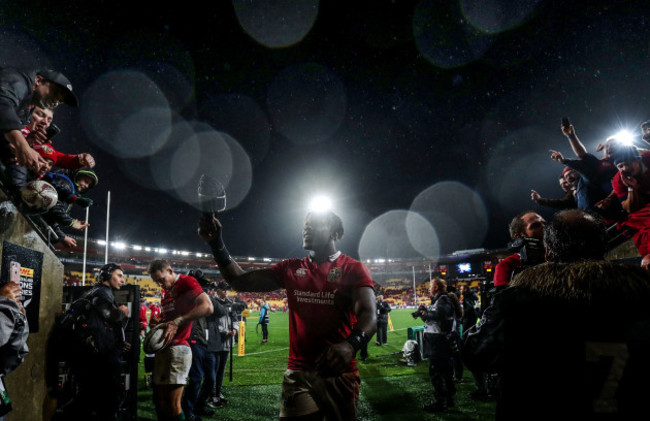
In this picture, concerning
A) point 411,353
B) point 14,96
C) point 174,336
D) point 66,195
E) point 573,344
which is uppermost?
point 14,96

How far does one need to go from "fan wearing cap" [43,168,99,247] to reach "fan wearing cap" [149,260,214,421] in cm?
128

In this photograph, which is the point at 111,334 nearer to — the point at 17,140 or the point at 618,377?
the point at 17,140

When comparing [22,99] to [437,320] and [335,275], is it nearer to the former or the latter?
[335,275]

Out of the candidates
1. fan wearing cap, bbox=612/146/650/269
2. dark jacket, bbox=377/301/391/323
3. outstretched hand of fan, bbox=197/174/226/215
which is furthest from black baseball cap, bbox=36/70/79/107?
dark jacket, bbox=377/301/391/323

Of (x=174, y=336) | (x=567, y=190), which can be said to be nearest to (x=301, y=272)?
(x=174, y=336)

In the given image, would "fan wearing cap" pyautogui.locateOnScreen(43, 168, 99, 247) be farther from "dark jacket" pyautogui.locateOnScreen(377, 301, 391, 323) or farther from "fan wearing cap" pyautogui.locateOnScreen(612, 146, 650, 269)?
"dark jacket" pyautogui.locateOnScreen(377, 301, 391, 323)

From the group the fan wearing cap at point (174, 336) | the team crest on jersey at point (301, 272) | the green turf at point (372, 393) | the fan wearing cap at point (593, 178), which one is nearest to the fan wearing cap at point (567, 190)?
the fan wearing cap at point (593, 178)

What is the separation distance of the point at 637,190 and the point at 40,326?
7.14 m

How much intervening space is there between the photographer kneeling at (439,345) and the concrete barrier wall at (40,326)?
249 inches

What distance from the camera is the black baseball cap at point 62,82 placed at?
354 cm

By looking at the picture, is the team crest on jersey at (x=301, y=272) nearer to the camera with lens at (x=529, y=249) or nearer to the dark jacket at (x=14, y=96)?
the camera with lens at (x=529, y=249)

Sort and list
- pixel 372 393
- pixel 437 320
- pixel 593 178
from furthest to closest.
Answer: pixel 372 393 → pixel 437 320 → pixel 593 178

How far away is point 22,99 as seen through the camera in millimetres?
3066

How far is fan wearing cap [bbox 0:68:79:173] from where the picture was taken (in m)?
2.80
